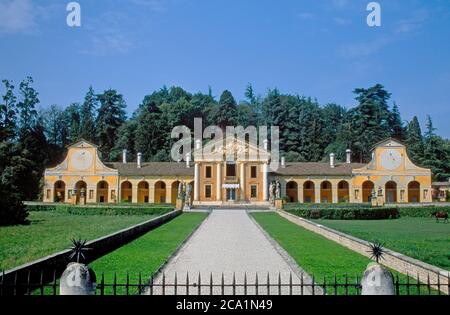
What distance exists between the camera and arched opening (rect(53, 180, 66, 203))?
51656 mm

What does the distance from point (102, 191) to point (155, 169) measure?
6761 millimetres

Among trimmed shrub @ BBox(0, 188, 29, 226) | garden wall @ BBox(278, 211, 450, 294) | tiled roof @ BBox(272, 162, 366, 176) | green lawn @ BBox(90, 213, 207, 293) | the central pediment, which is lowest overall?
green lawn @ BBox(90, 213, 207, 293)

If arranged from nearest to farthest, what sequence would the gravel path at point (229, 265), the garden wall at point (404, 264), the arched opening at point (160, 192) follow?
1. the garden wall at point (404, 264)
2. the gravel path at point (229, 265)
3. the arched opening at point (160, 192)

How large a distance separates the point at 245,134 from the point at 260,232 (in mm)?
56348

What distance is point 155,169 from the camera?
52.8m

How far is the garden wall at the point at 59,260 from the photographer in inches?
279

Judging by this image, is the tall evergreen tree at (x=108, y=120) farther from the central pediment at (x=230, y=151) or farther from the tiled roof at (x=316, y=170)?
the tiled roof at (x=316, y=170)

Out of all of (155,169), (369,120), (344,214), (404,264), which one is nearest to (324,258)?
(404,264)

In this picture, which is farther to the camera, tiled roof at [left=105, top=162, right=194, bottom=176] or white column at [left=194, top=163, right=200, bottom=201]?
tiled roof at [left=105, top=162, right=194, bottom=176]

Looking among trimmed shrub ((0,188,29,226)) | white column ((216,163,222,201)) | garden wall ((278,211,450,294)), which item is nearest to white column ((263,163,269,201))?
white column ((216,163,222,201))

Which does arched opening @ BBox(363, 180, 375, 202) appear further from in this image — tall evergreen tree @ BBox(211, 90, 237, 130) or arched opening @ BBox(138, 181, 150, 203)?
tall evergreen tree @ BBox(211, 90, 237, 130)

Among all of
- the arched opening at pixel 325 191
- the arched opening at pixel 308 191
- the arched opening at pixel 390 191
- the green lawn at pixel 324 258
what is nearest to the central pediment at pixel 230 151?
the arched opening at pixel 308 191

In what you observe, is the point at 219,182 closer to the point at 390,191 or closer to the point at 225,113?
the point at 390,191

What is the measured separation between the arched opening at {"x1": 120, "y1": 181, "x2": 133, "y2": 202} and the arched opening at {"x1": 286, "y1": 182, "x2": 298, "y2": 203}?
60.1 ft
